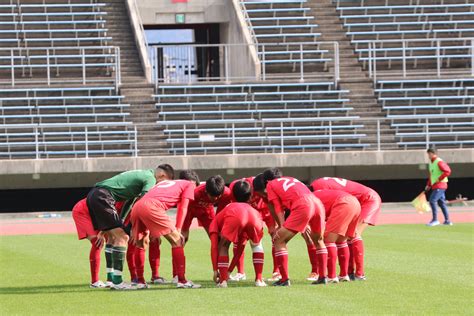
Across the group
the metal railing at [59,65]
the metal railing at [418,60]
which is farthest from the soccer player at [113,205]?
the metal railing at [418,60]

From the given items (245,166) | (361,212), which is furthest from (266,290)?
(245,166)

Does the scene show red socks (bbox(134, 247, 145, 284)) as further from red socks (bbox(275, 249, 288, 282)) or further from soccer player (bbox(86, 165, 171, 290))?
red socks (bbox(275, 249, 288, 282))

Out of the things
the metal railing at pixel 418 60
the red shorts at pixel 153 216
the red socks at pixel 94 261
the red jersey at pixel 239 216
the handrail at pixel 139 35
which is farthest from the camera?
the metal railing at pixel 418 60

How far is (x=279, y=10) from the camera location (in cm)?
4275

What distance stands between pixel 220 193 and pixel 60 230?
46.4 feet

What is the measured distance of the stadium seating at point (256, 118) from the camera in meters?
35.3

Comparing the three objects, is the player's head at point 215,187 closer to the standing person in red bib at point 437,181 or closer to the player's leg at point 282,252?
the player's leg at point 282,252

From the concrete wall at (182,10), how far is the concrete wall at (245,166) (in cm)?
1008

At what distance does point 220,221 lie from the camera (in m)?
13.9

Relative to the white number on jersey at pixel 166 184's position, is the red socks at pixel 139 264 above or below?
below

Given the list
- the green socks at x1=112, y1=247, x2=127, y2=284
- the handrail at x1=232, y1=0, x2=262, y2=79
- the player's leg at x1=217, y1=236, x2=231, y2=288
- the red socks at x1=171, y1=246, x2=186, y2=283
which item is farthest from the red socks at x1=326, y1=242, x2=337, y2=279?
the handrail at x1=232, y1=0, x2=262, y2=79

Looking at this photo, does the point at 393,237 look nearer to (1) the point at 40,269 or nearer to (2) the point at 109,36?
(1) the point at 40,269

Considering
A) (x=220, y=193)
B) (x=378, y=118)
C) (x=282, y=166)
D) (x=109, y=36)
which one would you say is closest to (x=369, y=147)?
(x=378, y=118)

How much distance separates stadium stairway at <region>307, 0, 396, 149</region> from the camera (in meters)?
36.5
